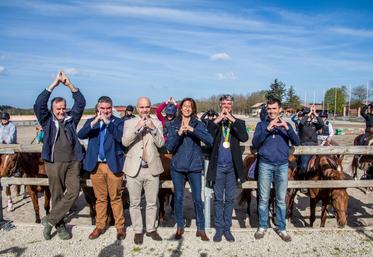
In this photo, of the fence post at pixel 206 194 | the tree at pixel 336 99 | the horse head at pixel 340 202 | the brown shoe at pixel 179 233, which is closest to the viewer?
the brown shoe at pixel 179 233

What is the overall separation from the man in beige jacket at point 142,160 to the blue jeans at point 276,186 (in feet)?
5.29

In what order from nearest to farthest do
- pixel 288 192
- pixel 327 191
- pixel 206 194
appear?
pixel 206 194
pixel 327 191
pixel 288 192

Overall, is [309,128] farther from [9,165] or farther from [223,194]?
[9,165]

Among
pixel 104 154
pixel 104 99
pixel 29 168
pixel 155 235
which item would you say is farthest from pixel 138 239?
pixel 29 168

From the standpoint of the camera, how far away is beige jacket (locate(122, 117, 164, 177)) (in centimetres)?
480

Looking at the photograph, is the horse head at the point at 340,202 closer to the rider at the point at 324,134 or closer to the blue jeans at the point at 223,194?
the blue jeans at the point at 223,194

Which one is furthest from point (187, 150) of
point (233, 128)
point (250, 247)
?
point (250, 247)

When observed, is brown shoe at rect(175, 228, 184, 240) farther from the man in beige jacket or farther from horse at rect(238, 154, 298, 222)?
horse at rect(238, 154, 298, 222)

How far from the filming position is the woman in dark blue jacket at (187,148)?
4785 mm

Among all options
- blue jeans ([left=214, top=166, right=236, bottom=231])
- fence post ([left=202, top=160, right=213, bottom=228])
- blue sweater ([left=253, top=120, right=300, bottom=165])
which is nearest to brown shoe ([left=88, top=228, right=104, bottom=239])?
fence post ([left=202, top=160, right=213, bottom=228])

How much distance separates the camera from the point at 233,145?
4969 mm

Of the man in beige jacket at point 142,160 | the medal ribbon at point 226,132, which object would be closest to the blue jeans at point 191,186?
the man in beige jacket at point 142,160

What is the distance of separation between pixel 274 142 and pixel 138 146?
6.75 ft

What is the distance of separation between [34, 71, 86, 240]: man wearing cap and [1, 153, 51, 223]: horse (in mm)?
2056
